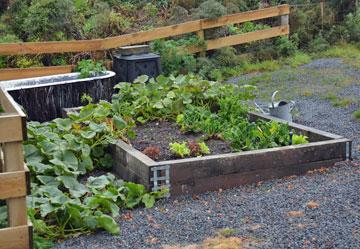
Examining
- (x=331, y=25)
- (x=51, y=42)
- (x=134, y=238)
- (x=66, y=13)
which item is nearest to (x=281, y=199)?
(x=134, y=238)

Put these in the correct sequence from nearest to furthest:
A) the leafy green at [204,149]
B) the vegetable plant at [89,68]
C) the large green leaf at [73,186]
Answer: the large green leaf at [73,186]
the leafy green at [204,149]
the vegetable plant at [89,68]

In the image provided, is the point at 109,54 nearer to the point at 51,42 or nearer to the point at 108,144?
the point at 51,42

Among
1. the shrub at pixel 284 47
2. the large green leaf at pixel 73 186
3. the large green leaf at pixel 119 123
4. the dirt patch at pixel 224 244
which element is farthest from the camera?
the shrub at pixel 284 47

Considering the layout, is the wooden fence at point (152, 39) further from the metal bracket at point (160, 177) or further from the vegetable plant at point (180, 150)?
the metal bracket at point (160, 177)

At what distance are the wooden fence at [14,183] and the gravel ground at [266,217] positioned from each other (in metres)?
0.39

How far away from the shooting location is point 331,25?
13.6 m

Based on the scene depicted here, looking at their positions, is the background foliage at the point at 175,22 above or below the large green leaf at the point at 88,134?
above

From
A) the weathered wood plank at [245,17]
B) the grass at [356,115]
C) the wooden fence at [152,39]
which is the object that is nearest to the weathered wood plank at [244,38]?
the wooden fence at [152,39]

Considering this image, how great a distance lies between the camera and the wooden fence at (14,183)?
4.08 m

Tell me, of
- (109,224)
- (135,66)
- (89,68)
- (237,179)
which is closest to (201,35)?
(135,66)

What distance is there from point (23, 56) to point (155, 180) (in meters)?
5.68

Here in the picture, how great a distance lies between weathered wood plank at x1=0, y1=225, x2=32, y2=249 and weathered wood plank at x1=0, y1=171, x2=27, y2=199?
216 mm

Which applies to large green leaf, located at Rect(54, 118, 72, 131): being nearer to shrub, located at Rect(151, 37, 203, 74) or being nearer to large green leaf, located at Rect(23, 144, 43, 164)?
large green leaf, located at Rect(23, 144, 43, 164)

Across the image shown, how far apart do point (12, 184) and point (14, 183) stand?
0.01 meters
